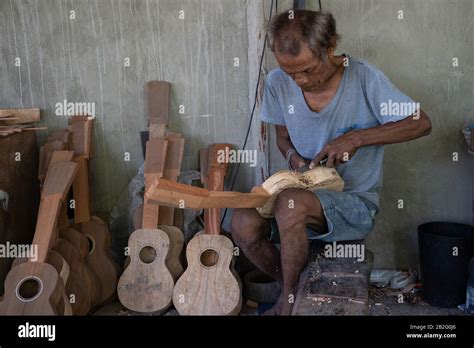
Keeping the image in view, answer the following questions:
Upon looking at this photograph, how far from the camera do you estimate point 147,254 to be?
412cm

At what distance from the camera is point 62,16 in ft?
14.2

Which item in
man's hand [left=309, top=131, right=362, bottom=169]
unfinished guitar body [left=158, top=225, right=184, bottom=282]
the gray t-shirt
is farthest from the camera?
unfinished guitar body [left=158, top=225, right=184, bottom=282]

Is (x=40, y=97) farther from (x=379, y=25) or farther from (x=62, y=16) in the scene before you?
(x=379, y=25)

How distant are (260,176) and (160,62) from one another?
3.33 feet

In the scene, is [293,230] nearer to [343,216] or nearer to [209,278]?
[343,216]

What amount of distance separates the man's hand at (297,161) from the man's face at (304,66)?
0.43 meters

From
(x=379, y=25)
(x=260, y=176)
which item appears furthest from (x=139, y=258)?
(x=379, y=25)

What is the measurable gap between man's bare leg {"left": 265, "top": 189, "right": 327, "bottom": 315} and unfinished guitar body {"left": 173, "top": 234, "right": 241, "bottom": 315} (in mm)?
774

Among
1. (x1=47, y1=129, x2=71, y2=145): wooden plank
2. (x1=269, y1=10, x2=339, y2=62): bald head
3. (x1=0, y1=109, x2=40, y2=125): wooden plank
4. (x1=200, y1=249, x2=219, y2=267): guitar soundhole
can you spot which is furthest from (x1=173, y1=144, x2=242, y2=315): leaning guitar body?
(x1=0, y1=109, x2=40, y2=125): wooden plank

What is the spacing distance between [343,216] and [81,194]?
1892mm

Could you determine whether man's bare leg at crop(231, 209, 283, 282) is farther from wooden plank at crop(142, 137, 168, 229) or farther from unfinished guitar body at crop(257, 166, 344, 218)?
wooden plank at crop(142, 137, 168, 229)

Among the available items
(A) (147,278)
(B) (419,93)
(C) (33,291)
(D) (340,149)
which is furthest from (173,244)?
(B) (419,93)

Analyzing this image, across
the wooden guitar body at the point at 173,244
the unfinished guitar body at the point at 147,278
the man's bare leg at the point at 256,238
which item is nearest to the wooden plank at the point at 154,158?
the wooden guitar body at the point at 173,244

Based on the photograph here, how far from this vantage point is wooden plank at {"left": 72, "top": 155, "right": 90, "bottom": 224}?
4.25 m
